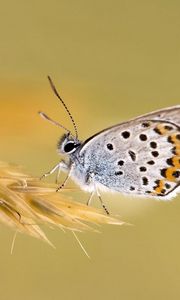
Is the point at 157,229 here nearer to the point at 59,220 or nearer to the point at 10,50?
the point at 10,50

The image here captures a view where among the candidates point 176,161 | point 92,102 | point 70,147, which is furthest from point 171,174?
point 92,102

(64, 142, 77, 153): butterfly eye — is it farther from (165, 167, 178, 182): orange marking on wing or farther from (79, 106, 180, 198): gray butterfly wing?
(165, 167, 178, 182): orange marking on wing

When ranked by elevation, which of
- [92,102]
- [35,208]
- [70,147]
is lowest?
[35,208]

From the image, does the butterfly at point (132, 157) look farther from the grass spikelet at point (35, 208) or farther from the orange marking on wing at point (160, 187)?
the grass spikelet at point (35, 208)

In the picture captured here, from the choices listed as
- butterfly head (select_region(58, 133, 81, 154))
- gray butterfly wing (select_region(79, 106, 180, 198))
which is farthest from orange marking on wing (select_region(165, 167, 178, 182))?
butterfly head (select_region(58, 133, 81, 154))

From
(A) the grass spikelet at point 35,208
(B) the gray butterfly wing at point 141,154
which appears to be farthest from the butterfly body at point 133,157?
(A) the grass spikelet at point 35,208

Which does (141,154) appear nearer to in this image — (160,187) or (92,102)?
(160,187)

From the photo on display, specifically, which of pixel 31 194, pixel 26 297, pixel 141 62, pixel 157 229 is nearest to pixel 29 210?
pixel 31 194

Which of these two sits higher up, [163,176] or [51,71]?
[51,71]
